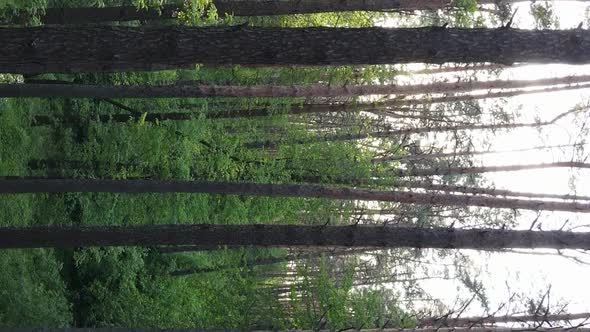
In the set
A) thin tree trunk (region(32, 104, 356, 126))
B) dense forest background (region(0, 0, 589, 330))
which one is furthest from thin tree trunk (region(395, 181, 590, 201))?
thin tree trunk (region(32, 104, 356, 126))

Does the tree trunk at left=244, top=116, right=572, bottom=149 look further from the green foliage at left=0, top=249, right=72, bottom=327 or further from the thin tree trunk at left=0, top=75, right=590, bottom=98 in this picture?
the green foliage at left=0, top=249, right=72, bottom=327

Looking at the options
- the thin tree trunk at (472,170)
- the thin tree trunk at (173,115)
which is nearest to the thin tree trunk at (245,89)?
the thin tree trunk at (173,115)

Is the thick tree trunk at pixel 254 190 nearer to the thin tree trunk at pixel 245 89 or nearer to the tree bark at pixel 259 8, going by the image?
the thin tree trunk at pixel 245 89

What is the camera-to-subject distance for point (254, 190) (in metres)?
11.4

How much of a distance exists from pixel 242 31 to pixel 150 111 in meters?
10.5

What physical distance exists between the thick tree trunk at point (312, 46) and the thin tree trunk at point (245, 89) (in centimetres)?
599

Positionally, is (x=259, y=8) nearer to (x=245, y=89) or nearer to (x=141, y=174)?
(x=245, y=89)

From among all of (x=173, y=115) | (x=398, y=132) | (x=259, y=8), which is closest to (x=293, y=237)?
(x=259, y=8)

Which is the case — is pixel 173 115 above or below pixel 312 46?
below

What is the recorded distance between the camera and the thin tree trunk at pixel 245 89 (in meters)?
11.5

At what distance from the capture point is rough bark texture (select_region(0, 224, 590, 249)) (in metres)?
7.92

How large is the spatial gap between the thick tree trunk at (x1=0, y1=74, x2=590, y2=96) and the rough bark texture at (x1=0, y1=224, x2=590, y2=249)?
3170 mm

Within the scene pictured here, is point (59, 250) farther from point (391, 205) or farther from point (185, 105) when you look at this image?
point (391, 205)

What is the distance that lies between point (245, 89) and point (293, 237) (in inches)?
192
